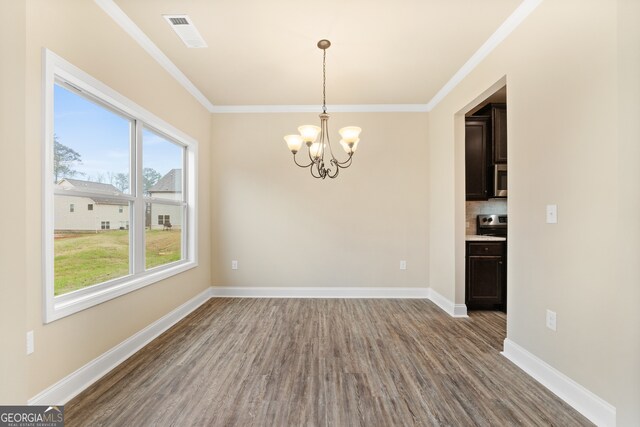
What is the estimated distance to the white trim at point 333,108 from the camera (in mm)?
4086

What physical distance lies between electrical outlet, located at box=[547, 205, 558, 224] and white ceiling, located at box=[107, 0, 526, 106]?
5.32 ft

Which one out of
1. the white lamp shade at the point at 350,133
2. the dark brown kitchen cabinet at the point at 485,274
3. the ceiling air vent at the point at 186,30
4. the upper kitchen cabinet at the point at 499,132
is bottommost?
the dark brown kitchen cabinet at the point at 485,274

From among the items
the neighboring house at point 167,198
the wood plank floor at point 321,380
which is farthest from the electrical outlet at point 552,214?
the neighboring house at point 167,198

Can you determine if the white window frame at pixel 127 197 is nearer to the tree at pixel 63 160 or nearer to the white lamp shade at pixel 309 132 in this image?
the tree at pixel 63 160

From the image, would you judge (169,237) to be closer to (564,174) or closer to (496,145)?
(564,174)

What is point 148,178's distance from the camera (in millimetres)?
2865

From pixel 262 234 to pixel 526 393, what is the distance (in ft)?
11.0

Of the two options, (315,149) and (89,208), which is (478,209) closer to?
(315,149)

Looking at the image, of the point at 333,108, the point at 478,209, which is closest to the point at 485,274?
the point at 478,209

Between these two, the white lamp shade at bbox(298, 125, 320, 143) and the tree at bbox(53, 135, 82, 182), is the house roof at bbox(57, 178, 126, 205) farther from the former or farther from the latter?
the white lamp shade at bbox(298, 125, 320, 143)

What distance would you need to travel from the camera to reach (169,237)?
3.29 meters

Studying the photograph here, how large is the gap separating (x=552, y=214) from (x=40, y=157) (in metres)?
3.34

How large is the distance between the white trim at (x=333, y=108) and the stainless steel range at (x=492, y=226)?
6.16 feet

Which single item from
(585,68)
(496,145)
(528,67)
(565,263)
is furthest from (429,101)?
(565,263)
